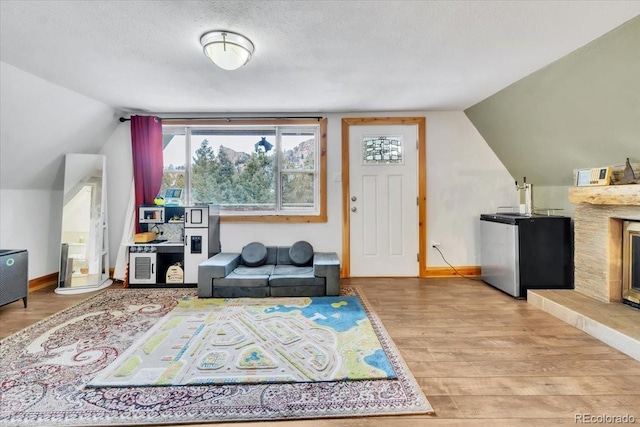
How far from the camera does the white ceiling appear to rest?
188cm

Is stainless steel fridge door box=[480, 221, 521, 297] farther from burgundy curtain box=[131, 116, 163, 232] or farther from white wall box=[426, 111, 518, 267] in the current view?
burgundy curtain box=[131, 116, 163, 232]

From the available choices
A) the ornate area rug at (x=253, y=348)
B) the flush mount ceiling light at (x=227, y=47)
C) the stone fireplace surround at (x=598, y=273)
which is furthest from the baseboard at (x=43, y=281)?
the stone fireplace surround at (x=598, y=273)

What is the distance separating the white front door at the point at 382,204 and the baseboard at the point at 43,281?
4.05 meters

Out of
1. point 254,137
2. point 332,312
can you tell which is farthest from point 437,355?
point 254,137

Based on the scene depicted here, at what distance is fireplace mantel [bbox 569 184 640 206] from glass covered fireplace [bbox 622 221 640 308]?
291mm

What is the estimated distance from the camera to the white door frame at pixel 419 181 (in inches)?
165

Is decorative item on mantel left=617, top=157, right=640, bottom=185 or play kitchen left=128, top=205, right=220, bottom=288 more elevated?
decorative item on mantel left=617, top=157, right=640, bottom=185

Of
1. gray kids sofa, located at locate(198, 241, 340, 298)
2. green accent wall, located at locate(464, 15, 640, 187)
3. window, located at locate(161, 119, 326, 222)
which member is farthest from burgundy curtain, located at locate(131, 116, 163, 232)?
green accent wall, located at locate(464, 15, 640, 187)

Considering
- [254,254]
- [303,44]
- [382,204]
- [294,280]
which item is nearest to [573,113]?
[382,204]

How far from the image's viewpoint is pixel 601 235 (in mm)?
2830

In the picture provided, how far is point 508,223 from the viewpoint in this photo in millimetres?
3383

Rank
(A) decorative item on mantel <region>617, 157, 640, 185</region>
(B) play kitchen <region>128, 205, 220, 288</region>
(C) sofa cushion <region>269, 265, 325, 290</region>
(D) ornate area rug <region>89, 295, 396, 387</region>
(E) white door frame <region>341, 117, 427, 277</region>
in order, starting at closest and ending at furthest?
(D) ornate area rug <region>89, 295, 396, 387</region>, (A) decorative item on mantel <region>617, 157, 640, 185</region>, (C) sofa cushion <region>269, 265, 325, 290</region>, (B) play kitchen <region>128, 205, 220, 288</region>, (E) white door frame <region>341, 117, 427, 277</region>

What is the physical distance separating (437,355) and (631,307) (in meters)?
2.00

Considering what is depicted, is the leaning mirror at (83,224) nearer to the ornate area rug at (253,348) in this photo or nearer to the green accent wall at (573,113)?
the ornate area rug at (253,348)
